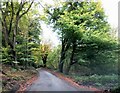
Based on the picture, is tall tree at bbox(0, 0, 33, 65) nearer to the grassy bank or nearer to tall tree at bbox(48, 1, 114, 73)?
tall tree at bbox(48, 1, 114, 73)

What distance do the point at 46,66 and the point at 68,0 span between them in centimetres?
3377

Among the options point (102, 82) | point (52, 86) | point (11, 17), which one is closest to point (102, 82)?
point (102, 82)

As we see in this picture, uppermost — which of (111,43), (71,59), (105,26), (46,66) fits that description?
(105,26)

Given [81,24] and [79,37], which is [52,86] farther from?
[81,24]

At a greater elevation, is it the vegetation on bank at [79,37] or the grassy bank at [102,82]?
the vegetation on bank at [79,37]

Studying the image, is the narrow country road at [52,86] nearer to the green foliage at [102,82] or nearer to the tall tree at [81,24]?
the green foliage at [102,82]

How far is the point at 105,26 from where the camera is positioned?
25047mm

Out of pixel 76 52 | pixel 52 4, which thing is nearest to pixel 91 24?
pixel 76 52

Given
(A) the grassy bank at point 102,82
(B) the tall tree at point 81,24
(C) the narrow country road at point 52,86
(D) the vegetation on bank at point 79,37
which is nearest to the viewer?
(C) the narrow country road at point 52,86

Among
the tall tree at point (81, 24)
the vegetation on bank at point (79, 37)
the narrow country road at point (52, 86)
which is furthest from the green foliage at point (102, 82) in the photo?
the tall tree at point (81, 24)

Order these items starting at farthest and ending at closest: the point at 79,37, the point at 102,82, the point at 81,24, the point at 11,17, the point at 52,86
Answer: the point at 11,17, the point at 79,37, the point at 81,24, the point at 102,82, the point at 52,86

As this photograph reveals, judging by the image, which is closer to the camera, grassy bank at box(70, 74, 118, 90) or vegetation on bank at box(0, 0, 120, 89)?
grassy bank at box(70, 74, 118, 90)

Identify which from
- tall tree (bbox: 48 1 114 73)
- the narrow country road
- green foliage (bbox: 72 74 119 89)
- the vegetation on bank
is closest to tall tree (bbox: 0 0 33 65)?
the vegetation on bank

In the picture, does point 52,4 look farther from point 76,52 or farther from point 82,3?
point 76,52
